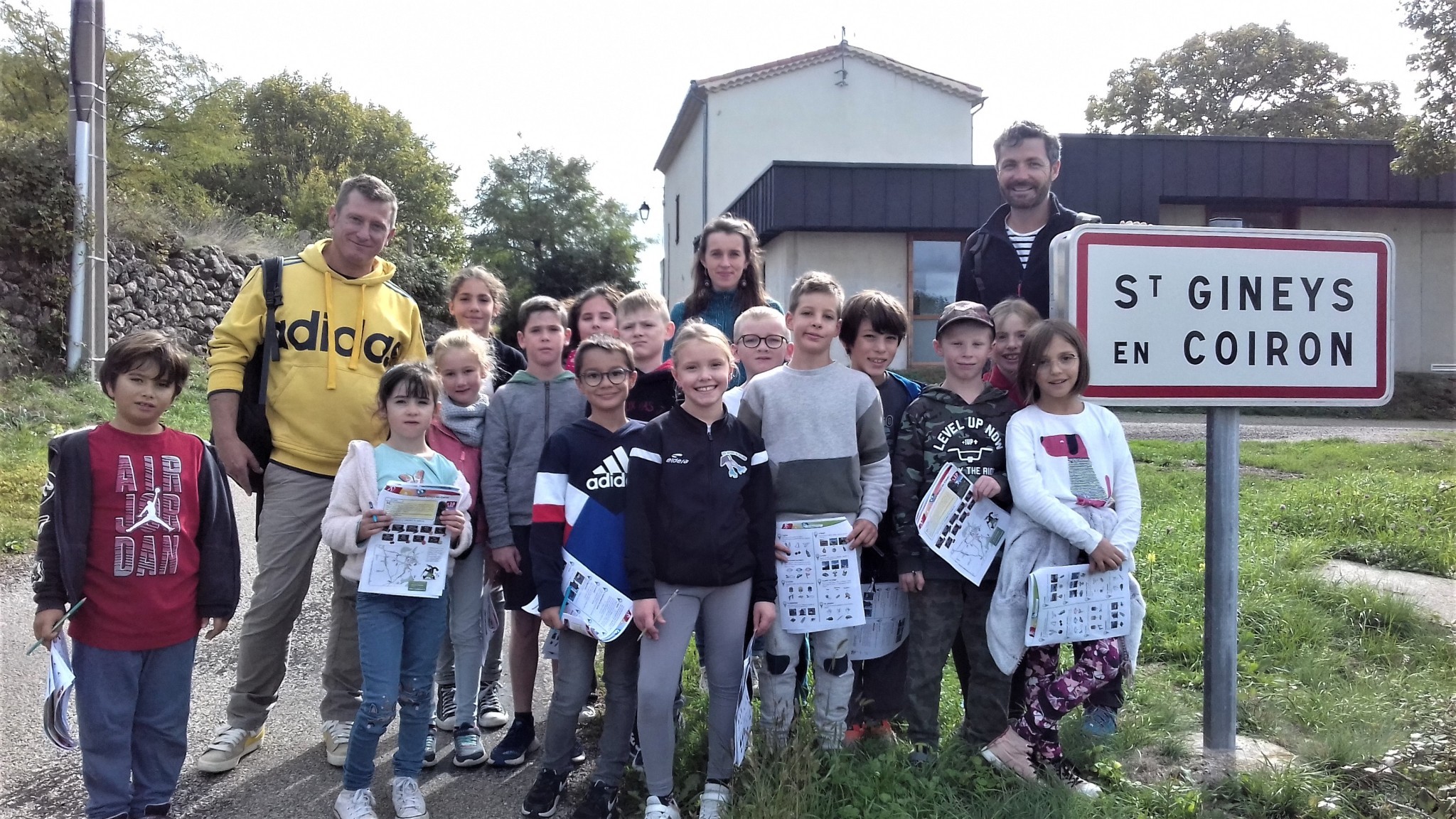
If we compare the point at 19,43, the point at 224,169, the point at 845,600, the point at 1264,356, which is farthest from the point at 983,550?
the point at 224,169

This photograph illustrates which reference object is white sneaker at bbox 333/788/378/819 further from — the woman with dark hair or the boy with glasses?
the woman with dark hair

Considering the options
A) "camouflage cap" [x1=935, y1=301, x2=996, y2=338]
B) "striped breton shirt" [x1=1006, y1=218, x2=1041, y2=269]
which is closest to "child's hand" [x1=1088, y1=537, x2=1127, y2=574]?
"camouflage cap" [x1=935, y1=301, x2=996, y2=338]

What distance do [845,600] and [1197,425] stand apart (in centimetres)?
1279

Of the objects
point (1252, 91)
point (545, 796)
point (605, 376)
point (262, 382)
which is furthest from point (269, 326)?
point (1252, 91)

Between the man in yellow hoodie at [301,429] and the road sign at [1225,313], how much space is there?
8.08ft

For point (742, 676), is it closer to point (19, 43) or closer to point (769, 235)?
point (769, 235)

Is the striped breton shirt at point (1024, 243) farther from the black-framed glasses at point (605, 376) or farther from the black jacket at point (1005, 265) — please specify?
the black-framed glasses at point (605, 376)

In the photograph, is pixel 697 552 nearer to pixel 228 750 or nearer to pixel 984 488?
pixel 984 488

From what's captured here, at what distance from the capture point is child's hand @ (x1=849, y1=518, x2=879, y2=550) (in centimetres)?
334

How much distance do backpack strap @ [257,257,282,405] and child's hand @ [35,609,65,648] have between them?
41.8 inches

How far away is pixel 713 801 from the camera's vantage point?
3.06m

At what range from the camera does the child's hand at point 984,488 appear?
3334 millimetres

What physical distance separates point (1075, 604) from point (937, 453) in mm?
665

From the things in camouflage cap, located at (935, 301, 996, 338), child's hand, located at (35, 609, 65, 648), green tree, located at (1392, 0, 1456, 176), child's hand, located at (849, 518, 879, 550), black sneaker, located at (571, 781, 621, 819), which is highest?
green tree, located at (1392, 0, 1456, 176)
